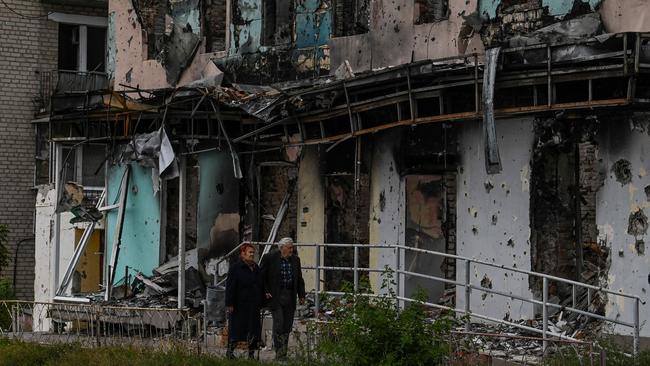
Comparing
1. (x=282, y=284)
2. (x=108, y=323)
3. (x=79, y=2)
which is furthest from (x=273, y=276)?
(x=79, y=2)

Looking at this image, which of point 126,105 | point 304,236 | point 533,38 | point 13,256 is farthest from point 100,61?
point 533,38

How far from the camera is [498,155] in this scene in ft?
59.5

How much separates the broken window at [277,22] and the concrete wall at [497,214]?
13.8ft

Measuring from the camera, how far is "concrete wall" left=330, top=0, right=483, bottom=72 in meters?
19.8

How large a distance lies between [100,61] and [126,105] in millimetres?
8820

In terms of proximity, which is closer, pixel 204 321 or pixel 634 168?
pixel 634 168

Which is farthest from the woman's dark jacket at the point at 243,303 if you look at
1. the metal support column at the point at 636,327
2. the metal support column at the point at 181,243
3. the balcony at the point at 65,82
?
the balcony at the point at 65,82

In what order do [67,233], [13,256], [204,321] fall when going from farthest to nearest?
[13,256]
[67,233]
[204,321]

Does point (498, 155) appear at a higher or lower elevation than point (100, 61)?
lower

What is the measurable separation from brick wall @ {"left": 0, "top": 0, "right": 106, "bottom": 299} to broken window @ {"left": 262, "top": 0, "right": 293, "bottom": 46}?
9.56 m

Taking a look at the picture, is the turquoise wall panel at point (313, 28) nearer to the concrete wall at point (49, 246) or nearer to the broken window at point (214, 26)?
the broken window at point (214, 26)

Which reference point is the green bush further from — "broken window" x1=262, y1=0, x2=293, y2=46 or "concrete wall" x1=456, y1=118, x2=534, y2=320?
"broken window" x1=262, y1=0, x2=293, y2=46

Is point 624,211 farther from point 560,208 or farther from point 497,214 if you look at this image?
point 497,214

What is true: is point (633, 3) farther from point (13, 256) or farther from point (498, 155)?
point (13, 256)
